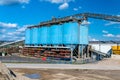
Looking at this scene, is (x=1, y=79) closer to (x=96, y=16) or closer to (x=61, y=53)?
(x=61, y=53)

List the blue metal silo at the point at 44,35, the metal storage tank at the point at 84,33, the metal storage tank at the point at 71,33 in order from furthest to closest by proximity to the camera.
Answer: the blue metal silo at the point at 44,35 → the metal storage tank at the point at 84,33 → the metal storage tank at the point at 71,33

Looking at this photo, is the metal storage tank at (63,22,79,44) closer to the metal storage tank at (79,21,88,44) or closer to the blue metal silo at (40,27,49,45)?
the metal storage tank at (79,21,88,44)

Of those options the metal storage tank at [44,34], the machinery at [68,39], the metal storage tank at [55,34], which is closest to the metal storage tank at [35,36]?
the machinery at [68,39]

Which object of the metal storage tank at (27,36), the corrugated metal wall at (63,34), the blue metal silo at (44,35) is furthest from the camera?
the metal storage tank at (27,36)

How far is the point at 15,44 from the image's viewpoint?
4065 inches

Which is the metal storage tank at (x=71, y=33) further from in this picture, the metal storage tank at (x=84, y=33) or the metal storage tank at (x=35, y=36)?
the metal storage tank at (x=35, y=36)

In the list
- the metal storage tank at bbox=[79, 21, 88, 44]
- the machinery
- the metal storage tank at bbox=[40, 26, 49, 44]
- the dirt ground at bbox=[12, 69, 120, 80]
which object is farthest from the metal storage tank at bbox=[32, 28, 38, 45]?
the dirt ground at bbox=[12, 69, 120, 80]

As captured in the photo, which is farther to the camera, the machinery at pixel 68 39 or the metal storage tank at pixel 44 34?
the metal storage tank at pixel 44 34

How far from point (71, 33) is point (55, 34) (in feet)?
26.7

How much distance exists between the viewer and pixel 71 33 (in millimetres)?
70562

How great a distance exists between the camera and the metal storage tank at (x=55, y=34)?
74.7 metres

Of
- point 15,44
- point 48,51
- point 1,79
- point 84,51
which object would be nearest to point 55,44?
point 48,51

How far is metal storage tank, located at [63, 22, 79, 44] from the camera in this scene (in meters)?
69.9

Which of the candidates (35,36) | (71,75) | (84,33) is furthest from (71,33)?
(71,75)
